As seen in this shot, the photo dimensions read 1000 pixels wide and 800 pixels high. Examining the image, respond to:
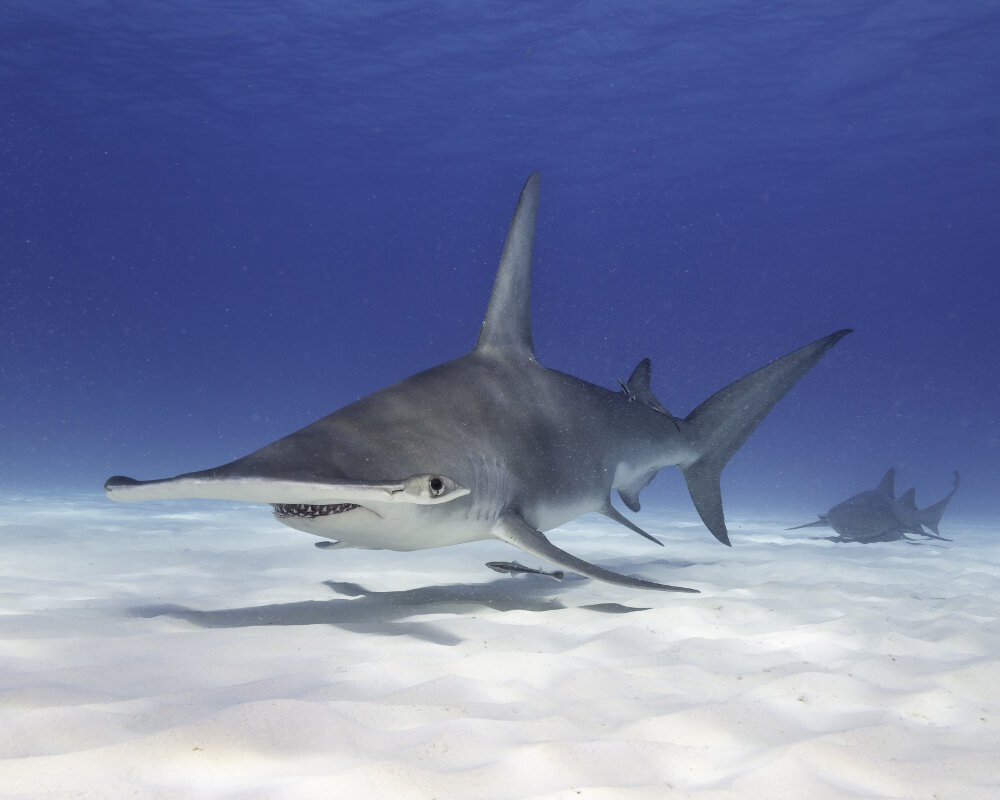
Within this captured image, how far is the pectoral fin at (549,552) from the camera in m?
3.47

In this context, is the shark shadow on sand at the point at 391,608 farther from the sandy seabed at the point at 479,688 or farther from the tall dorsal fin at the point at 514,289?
the tall dorsal fin at the point at 514,289

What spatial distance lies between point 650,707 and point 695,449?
12.3 ft

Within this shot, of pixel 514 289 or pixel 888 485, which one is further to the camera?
pixel 888 485

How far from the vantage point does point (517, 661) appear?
261 centimetres

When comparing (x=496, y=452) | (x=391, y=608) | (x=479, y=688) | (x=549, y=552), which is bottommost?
(x=479, y=688)

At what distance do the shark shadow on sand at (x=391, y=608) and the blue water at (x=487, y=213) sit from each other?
60.6 ft

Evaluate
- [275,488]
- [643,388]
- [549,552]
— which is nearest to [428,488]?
[275,488]

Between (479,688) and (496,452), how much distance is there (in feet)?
5.87

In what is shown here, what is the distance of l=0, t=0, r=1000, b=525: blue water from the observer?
23359 millimetres

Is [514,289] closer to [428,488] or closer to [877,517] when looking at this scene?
[428,488]

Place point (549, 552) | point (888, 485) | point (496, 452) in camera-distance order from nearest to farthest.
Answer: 1. point (549, 552)
2. point (496, 452)
3. point (888, 485)

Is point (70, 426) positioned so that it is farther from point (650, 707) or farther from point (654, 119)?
point (650, 707)

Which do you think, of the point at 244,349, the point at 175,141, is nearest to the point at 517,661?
the point at 175,141

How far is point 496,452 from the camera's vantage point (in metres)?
3.97
